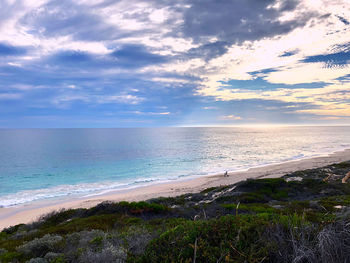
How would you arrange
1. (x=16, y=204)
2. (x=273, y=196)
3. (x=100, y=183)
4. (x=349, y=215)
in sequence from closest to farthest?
1. (x=349, y=215)
2. (x=273, y=196)
3. (x=16, y=204)
4. (x=100, y=183)

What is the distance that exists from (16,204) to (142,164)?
87.5ft

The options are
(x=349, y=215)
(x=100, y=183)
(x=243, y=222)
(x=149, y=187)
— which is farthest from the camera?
(x=100, y=183)

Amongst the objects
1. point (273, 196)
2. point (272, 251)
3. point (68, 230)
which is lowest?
point (273, 196)

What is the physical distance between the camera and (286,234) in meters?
4.38

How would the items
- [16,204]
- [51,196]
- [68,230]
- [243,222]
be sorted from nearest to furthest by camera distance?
[243,222] → [68,230] → [16,204] → [51,196]

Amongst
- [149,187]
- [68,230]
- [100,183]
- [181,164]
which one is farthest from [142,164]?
[68,230]

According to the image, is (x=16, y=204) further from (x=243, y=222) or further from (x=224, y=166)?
(x=224, y=166)

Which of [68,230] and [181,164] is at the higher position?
[68,230]

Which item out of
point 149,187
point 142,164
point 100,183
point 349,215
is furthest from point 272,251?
point 142,164

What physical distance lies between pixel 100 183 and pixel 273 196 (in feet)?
83.6

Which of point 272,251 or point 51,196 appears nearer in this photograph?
point 272,251

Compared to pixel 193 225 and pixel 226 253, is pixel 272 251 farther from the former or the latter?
pixel 193 225

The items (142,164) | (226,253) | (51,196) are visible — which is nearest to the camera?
(226,253)

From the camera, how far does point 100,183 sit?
33.0 m
